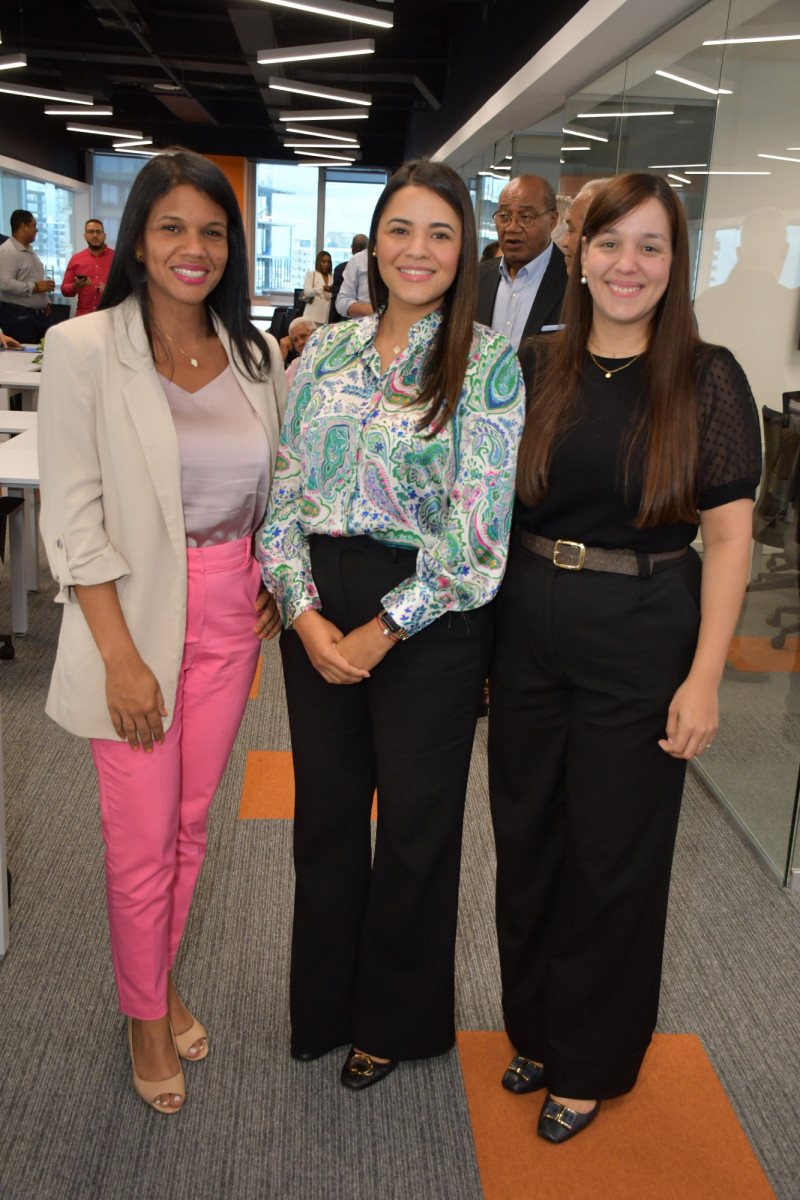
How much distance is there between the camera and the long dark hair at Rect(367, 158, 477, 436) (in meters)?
1.54

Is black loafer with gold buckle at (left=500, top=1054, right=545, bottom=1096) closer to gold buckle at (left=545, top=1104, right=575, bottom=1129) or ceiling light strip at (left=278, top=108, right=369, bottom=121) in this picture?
gold buckle at (left=545, top=1104, right=575, bottom=1129)

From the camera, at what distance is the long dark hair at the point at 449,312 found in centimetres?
154

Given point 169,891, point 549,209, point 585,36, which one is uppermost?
point 585,36

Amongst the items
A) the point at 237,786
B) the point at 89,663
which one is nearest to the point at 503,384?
the point at 89,663

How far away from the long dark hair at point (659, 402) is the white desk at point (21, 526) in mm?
2191

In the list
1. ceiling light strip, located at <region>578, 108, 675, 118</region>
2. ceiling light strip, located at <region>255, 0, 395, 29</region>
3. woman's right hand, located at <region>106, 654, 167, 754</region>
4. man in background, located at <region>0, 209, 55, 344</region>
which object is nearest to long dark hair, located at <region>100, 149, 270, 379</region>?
woman's right hand, located at <region>106, 654, 167, 754</region>

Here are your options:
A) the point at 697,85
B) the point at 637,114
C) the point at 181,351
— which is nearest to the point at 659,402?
the point at 181,351

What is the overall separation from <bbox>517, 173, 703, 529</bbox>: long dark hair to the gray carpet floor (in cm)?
120

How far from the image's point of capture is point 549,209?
370cm

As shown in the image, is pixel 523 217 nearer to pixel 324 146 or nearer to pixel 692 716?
pixel 692 716

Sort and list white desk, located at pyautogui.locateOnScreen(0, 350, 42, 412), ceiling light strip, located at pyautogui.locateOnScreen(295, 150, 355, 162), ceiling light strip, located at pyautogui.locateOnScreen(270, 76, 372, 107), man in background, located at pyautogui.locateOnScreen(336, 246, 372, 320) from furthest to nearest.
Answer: ceiling light strip, located at pyautogui.locateOnScreen(295, 150, 355, 162) < ceiling light strip, located at pyautogui.locateOnScreen(270, 76, 372, 107) < man in background, located at pyautogui.locateOnScreen(336, 246, 372, 320) < white desk, located at pyautogui.locateOnScreen(0, 350, 42, 412)

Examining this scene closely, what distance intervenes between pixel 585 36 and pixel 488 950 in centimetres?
455

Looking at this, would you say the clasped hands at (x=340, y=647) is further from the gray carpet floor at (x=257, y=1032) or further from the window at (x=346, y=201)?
the window at (x=346, y=201)

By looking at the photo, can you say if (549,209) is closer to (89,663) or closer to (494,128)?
(89,663)
